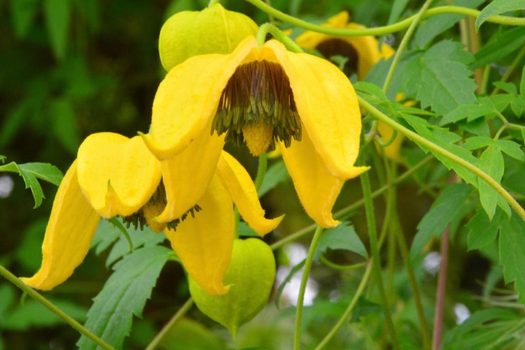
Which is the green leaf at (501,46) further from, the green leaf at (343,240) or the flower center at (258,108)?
the flower center at (258,108)

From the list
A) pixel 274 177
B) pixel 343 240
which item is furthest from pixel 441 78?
pixel 274 177

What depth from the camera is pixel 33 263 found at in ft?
7.55

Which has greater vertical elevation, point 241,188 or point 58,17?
point 241,188

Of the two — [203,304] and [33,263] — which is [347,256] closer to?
[33,263]

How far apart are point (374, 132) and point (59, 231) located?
34 cm

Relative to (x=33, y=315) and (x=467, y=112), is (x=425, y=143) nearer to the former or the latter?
(x=467, y=112)

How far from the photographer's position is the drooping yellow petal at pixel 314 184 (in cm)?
84

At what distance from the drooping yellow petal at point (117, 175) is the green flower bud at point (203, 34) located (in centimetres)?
8

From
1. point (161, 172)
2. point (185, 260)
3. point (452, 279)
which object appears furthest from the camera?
point (452, 279)

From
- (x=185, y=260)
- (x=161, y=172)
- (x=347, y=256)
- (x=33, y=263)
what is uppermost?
(x=161, y=172)

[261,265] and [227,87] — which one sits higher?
[227,87]

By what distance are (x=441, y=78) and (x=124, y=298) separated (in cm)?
41

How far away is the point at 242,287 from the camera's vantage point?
1.06 meters

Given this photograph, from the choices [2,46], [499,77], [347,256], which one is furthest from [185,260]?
[2,46]
